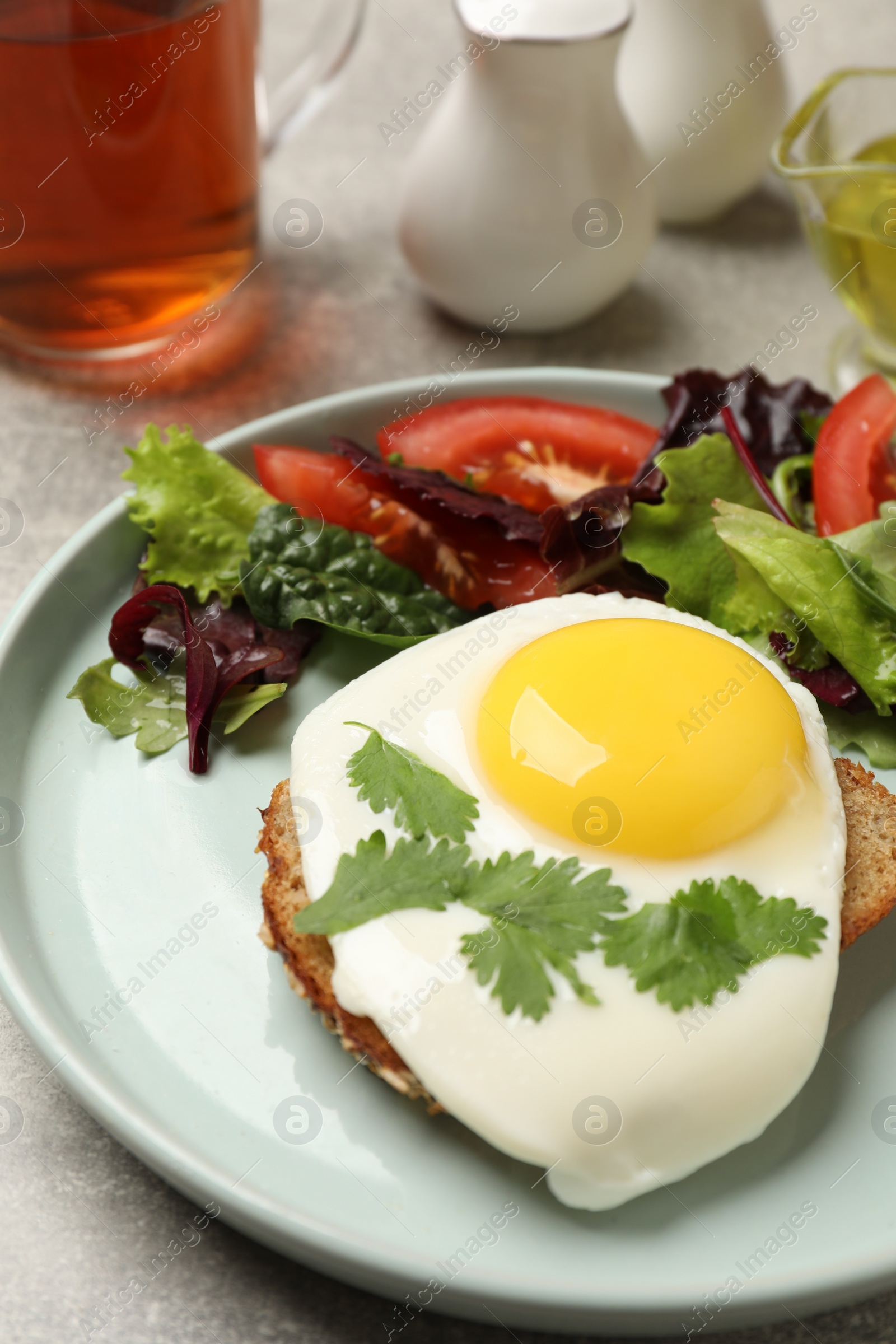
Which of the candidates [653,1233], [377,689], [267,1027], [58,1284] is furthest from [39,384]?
[653,1233]

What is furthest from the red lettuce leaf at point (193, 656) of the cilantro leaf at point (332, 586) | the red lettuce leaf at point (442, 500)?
the red lettuce leaf at point (442, 500)

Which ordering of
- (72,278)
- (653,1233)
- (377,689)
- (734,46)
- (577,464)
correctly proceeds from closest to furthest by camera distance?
(653,1233) < (377,689) < (577,464) < (72,278) < (734,46)

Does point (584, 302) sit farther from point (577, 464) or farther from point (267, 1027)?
point (267, 1027)

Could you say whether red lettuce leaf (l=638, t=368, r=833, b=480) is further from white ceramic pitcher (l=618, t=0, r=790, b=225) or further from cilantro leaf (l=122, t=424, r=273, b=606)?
white ceramic pitcher (l=618, t=0, r=790, b=225)

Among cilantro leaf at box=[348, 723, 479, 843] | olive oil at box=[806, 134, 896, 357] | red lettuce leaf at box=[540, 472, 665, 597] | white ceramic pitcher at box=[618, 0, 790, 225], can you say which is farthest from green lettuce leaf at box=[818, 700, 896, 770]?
white ceramic pitcher at box=[618, 0, 790, 225]

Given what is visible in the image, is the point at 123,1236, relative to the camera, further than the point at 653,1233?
Yes

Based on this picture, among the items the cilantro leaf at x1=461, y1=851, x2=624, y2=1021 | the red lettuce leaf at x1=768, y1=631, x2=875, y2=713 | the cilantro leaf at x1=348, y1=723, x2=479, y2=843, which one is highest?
the cilantro leaf at x1=348, y1=723, x2=479, y2=843

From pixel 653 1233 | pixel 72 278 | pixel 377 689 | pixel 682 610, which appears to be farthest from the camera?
pixel 72 278
